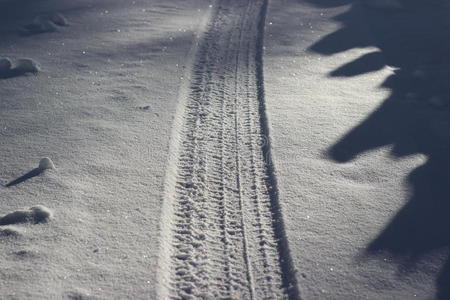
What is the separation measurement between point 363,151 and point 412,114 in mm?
1162

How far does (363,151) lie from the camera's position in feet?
18.1

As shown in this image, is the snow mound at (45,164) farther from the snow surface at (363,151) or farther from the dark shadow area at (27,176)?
the snow surface at (363,151)

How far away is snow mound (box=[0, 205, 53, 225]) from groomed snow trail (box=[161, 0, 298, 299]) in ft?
3.43

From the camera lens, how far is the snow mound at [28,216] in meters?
4.25

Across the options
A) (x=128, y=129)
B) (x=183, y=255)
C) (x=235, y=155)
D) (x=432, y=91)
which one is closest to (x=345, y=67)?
A: (x=432, y=91)

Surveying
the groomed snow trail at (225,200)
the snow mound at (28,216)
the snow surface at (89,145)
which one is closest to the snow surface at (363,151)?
the groomed snow trail at (225,200)

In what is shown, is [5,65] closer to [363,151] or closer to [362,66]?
[363,151]

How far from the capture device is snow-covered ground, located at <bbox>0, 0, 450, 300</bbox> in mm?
3883

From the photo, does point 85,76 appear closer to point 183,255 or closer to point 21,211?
point 21,211

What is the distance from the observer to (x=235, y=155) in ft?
17.9

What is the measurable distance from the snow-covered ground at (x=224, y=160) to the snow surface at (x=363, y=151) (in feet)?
0.06

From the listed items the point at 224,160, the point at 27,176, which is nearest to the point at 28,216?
the point at 27,176

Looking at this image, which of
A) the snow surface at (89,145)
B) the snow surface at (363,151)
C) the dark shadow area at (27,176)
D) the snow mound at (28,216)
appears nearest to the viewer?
the snow surface at (89,145)

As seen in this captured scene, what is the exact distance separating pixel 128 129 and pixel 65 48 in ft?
9.56
